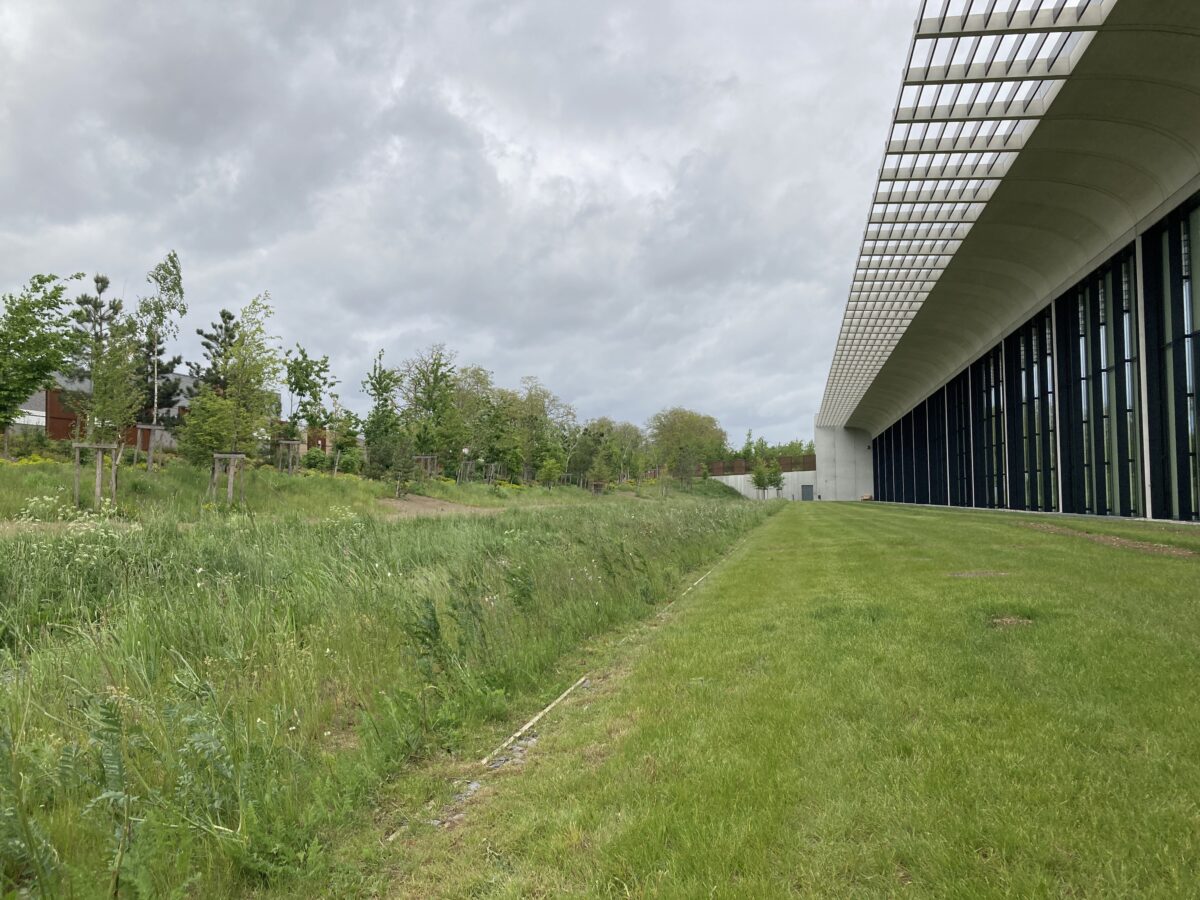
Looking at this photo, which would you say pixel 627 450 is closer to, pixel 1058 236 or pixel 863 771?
pixel 1058 236

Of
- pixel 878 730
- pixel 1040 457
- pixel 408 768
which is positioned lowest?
pixel 408 768

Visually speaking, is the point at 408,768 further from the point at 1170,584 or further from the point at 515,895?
the point at 1170,584

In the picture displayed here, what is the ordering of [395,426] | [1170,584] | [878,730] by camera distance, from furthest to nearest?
[395,426] → [1170,584] → [878,730]

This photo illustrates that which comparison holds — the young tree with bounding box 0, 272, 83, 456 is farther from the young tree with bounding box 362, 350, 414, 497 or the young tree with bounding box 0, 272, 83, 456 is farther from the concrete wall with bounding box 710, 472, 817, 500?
the concrete wall with bounding box 710, 472, 817, 500

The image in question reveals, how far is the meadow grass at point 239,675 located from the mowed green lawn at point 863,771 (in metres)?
0.52

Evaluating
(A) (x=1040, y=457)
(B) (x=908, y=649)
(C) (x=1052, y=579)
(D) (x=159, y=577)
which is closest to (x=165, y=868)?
(B) (x=908, y=649)

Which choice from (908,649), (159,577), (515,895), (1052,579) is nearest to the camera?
(515,895)

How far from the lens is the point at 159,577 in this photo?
6.78 m

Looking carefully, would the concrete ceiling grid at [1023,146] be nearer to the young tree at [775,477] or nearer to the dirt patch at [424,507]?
the dirt patch at [424,507]

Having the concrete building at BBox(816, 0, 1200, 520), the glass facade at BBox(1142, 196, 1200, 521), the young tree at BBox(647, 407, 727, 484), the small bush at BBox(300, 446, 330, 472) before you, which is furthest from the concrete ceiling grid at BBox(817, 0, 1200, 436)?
the young tree at BBox(647, 407, 727, 484)

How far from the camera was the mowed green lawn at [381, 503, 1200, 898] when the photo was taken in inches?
94.6

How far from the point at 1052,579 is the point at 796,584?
2.87 metres

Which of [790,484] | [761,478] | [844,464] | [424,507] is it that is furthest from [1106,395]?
[790,484]

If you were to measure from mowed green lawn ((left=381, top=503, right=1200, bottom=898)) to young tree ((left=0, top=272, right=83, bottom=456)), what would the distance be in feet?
56.5
